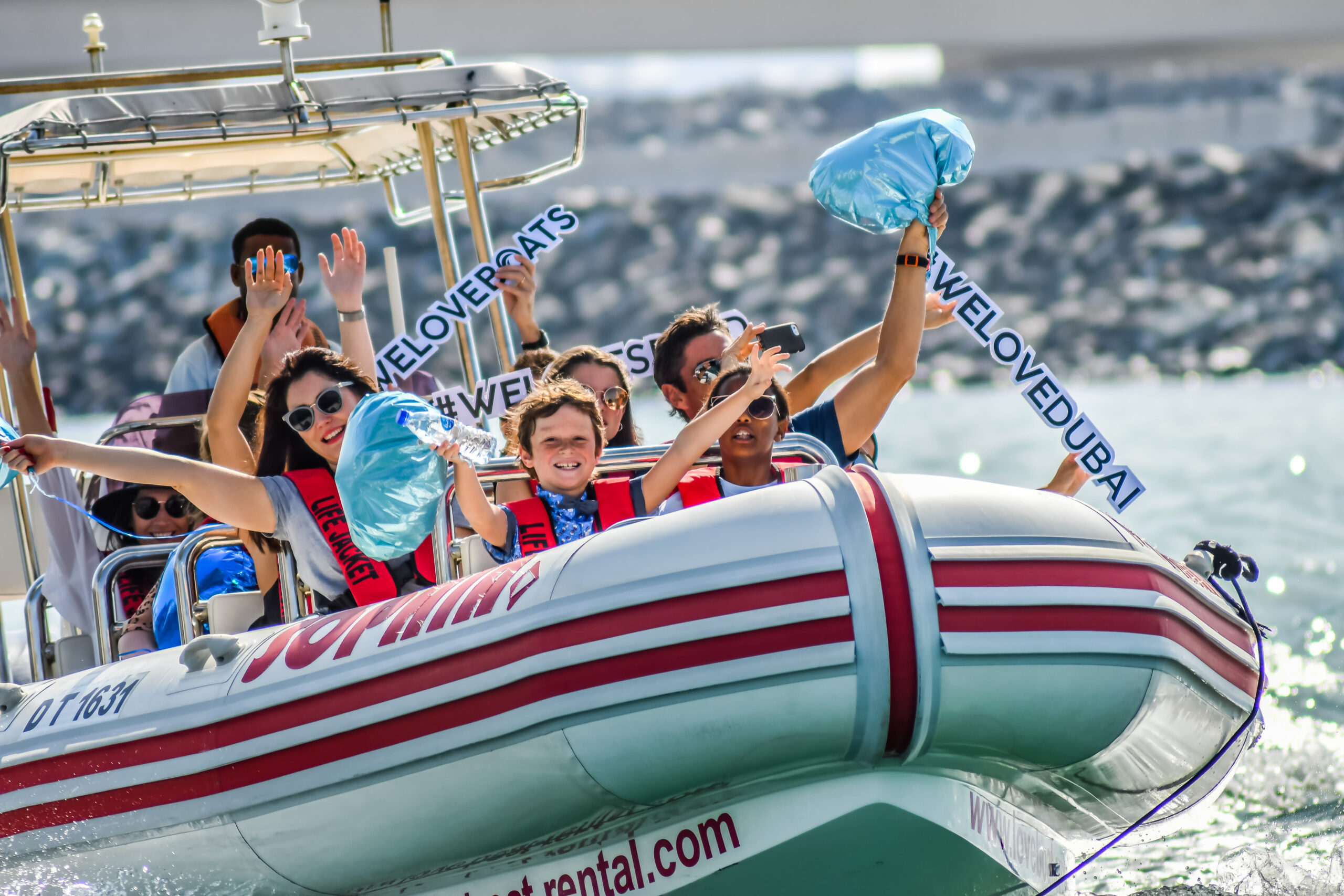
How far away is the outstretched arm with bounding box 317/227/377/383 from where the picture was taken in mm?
3990

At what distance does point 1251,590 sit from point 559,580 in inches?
237

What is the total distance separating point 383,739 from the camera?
8.87 feet

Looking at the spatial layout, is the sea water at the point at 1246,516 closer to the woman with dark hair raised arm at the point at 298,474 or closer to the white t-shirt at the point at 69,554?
the woman with dark hair raised arm at the point at 298,474

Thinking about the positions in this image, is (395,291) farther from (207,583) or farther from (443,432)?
(443,432)

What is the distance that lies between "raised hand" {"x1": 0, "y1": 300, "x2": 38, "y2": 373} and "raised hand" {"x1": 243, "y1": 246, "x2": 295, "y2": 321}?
2.34ft

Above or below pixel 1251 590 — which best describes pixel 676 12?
above

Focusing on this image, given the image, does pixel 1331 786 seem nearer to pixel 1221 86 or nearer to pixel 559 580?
pixel 559 580

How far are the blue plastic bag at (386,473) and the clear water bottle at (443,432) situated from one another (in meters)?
0.02

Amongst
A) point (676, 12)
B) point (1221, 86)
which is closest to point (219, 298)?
point (676, 12)

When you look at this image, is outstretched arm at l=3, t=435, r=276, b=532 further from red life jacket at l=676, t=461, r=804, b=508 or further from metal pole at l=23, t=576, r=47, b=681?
red life jacket at l=676, t=461, r=804, b=508

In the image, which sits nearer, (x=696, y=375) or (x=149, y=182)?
(x=696, y=375)

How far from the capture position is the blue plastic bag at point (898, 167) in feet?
11.2

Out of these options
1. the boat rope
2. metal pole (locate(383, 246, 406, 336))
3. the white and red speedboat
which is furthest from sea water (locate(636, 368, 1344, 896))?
metal pole (locate(383, 246, 406, 336))

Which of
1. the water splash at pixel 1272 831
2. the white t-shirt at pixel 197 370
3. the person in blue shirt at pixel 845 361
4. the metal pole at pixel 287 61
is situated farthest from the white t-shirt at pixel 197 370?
the water splash at pixel 1272 831
